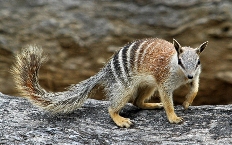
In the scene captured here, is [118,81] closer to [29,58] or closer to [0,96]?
[29,58]

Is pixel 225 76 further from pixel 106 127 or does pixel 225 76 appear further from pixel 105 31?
pixel 106 127

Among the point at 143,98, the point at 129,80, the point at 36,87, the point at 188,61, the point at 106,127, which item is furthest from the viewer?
the point at 143,98

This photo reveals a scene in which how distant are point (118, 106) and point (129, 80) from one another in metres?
0.28

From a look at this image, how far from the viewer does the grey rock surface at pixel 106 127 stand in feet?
15.1

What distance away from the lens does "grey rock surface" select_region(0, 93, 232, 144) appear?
4605mm

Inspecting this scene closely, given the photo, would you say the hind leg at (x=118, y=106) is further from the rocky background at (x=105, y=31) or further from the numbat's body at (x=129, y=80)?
the rocky background at (x=105, y=31)

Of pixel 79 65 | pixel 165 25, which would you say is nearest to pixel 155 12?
pixel 165 25

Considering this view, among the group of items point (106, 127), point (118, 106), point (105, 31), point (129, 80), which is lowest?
point (106, 127)

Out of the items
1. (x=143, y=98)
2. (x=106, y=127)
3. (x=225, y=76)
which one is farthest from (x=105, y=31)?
(x=106, y=127)

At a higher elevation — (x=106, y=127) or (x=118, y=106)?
(x=118, y=106)

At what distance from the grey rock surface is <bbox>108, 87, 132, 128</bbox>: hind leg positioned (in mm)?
63

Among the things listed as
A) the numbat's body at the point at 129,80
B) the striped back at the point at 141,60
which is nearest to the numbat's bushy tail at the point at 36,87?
the numbat's body at the point at 129,80

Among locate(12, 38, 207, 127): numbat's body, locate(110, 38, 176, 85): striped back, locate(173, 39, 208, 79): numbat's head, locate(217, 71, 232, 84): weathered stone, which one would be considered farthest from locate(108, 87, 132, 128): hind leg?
locate(217, 71, 232, 84): weathered stone

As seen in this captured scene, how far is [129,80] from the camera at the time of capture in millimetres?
5098
